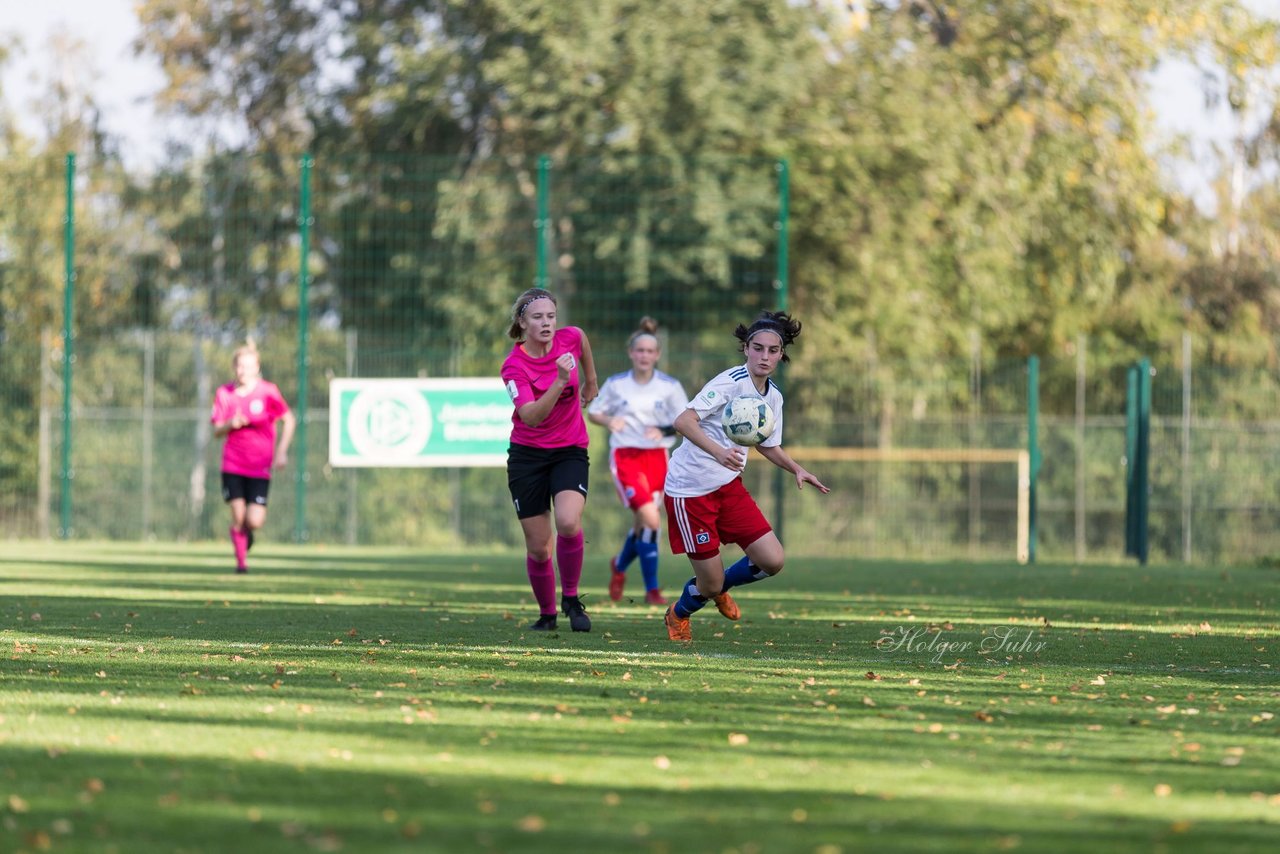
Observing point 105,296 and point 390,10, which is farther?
point 390,10

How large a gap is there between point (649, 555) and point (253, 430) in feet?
14.5

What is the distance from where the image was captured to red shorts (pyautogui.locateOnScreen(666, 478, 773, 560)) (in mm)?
10141

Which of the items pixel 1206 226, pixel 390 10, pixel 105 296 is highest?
pixel 390 10

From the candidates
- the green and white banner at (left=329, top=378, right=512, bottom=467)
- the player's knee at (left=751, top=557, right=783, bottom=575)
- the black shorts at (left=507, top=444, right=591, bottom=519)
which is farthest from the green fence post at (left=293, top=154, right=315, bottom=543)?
the player's knee at (left=751, top=557, right=783, bottom=575)

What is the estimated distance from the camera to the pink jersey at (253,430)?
16.0m

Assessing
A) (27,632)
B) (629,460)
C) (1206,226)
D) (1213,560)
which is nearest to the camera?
(27,632)

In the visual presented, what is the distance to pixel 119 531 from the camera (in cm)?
2502

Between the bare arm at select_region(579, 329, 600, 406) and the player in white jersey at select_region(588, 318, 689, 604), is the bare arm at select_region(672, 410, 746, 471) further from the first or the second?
the player in white jersey at select_region(588, 318, 689, 604)

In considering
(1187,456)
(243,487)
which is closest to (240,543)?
(243,487)

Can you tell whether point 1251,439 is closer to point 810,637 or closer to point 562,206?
point 562,206

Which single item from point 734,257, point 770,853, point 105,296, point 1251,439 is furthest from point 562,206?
point 770,853

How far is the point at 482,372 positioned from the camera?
24.5 meters

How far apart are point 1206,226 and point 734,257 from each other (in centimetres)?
1636

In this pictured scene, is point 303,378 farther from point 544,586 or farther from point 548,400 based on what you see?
point 548,400
